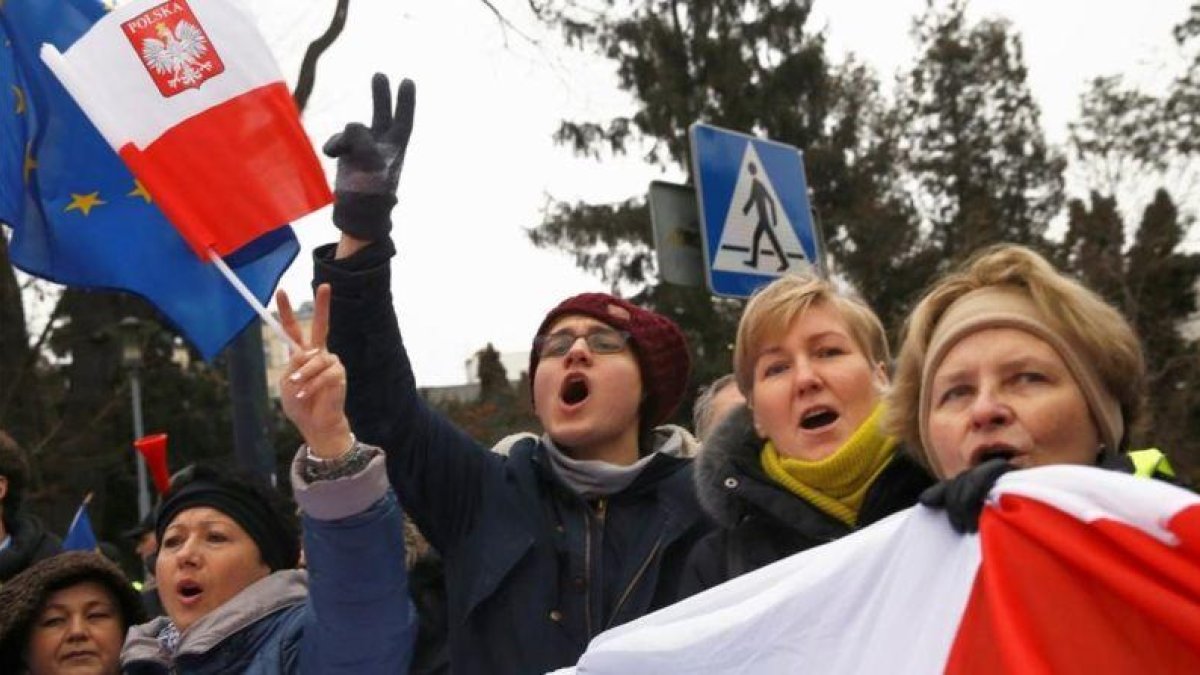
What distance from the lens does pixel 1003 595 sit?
212cm

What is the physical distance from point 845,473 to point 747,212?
297 centimetres

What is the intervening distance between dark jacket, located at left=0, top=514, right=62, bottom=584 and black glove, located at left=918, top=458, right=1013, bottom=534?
358 cm

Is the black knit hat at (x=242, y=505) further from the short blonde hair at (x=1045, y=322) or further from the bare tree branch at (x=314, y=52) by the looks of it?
the bare tree branch at (x=314, y=52)

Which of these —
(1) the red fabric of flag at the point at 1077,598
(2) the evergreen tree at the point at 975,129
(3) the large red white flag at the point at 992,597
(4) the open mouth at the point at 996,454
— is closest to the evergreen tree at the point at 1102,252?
(2) the evergreen tree at the point at 975,129

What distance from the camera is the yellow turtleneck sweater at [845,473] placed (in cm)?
308

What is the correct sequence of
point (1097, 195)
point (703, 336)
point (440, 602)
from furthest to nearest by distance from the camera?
point (703, 336)
point (1097, 195)
point (440, 602)

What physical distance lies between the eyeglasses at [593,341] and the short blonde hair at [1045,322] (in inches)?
37.9

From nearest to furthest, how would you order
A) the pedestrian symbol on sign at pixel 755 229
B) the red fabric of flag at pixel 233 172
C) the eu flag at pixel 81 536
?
the red fabric of flag at pixel 233 172 < the pedestrian symbol on sign at pixel 755 229 < the eu flag at pixel 81 536

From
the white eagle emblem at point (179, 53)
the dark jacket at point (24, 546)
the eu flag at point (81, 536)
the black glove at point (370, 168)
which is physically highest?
the white eagle emblem at point (179, 53)

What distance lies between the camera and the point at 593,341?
11.9ft

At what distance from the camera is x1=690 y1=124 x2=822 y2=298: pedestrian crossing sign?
5.83 metres

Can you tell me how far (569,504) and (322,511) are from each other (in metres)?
0.75

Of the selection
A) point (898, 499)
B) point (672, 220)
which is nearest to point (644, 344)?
point (898, 499)

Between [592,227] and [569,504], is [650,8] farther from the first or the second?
[569,504]
